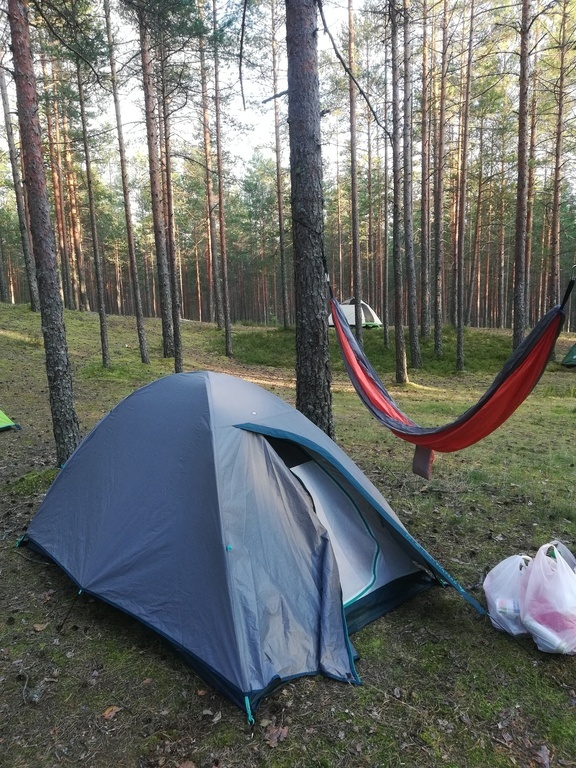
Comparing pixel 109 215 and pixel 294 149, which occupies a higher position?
pixel 109 215

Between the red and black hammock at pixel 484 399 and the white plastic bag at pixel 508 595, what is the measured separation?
33.9 inches

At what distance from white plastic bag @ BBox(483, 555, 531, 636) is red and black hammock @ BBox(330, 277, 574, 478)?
86cm

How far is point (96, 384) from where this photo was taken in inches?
425

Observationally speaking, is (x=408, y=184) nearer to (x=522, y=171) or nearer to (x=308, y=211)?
(x=522, y=171)

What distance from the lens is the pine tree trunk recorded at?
15.0 feet

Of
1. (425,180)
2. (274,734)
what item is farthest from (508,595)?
(425,180)

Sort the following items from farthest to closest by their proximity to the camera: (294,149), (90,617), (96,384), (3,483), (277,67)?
1. (277,67)
2. (96,384)
3. (3,483)
4. (294,149)
5. (90,617)

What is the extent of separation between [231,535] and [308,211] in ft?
9.34

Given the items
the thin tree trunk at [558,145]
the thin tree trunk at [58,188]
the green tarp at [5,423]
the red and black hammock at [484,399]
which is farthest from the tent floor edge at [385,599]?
the thin tree trunk at [58,188]

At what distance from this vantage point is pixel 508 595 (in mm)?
2955

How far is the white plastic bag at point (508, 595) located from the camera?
2891mm

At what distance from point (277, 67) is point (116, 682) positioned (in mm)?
16285

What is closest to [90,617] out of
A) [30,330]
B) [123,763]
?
[123,763]

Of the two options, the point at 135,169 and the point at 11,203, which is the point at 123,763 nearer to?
the point at 135,169
